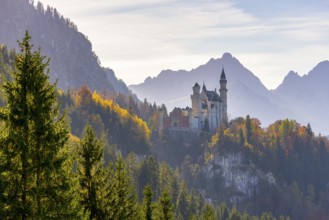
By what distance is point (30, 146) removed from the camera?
68.7 ft

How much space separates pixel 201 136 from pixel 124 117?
22.6m

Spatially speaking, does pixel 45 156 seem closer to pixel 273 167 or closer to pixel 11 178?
pixel 11 178

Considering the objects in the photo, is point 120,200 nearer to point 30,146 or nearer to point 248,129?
point 30,146

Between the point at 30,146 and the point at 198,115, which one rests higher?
the point at 198,115

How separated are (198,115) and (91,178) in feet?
493

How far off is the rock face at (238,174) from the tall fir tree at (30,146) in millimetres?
142773

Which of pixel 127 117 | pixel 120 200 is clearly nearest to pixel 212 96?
pixel 127 117

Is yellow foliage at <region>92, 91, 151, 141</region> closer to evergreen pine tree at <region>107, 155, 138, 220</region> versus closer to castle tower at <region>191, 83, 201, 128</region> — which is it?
castle tower at <region>191, 83, 201, 128</region>

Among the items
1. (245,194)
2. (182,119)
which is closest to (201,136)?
(182,119)

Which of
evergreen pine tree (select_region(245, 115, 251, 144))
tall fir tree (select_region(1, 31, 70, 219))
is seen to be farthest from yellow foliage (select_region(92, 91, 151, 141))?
tall fir tree (select_region(1, 31, 70, 219))

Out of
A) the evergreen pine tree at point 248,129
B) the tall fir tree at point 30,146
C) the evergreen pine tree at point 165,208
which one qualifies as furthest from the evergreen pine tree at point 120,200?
the evergreen pine tree at point 248,129

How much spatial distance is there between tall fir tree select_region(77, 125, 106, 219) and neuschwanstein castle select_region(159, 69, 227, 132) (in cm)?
14744

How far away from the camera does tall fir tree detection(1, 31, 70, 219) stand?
67.4 feet

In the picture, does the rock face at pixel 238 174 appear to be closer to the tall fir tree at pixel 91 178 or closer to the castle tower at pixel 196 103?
the castle tower at pixel 196 103
